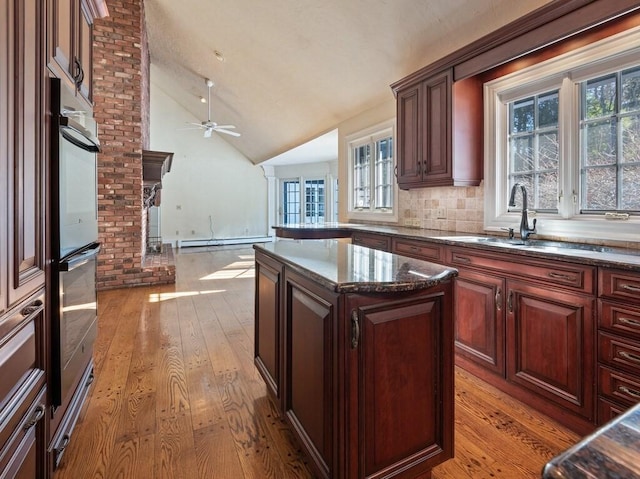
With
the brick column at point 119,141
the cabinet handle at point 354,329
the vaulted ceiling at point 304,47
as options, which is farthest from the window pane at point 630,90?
the brick column at point 119,141

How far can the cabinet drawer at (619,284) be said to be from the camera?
60.8 inches

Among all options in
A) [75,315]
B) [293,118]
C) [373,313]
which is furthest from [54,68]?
[293,118]

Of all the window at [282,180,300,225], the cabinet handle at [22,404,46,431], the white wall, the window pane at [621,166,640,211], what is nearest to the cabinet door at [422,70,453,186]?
the window pane at [621,166,640,211]

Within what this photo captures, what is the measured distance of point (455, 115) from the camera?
2916 mm

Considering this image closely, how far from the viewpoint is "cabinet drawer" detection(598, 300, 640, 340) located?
1559mm

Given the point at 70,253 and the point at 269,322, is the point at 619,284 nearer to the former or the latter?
the point at 269,322

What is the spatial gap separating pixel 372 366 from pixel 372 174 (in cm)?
388

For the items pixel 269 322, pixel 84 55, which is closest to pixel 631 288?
pixel 269 322

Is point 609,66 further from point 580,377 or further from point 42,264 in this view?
point 42,264

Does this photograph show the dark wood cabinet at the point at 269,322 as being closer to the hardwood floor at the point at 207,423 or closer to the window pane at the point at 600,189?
the hardwood floor at the point at 207,423

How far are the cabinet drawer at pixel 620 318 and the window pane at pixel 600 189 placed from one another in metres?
0.90

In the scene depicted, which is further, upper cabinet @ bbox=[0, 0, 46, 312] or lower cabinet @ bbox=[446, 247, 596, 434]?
lower cabinet @ bbox=[446, 247, 596, 434]

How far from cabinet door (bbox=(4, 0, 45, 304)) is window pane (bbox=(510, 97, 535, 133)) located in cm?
294

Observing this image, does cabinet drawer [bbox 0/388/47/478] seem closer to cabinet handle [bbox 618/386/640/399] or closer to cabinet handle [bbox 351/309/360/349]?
cabinet handle [bbox 351/309/360/349]
